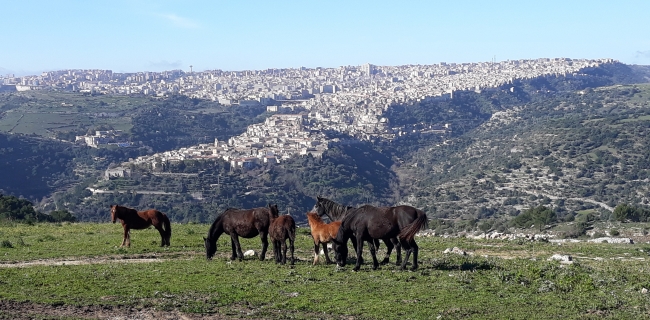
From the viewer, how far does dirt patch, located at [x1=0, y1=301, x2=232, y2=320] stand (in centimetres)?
1259

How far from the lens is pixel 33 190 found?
108438 millimetres

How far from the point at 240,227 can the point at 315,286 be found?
→ 16.1ft

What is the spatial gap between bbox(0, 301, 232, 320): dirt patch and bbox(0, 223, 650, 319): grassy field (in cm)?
8

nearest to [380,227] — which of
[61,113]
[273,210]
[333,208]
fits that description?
[333,208]

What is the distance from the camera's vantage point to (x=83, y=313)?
12.9m

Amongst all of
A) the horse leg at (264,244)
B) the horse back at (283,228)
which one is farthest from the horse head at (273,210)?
the horse back at (283,228)

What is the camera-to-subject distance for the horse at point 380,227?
1662cm

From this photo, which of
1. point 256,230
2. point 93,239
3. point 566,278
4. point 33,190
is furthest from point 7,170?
point 566,278

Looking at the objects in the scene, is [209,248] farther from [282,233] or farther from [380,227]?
[380,227]

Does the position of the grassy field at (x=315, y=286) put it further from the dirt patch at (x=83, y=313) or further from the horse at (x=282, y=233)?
the horse at (x=282, y=233)

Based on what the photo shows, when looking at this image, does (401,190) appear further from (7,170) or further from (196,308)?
(196,308)

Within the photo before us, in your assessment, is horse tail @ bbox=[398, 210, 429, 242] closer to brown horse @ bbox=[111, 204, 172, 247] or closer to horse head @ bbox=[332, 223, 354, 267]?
horse head @ bbox=[332, 223, 354, 267]

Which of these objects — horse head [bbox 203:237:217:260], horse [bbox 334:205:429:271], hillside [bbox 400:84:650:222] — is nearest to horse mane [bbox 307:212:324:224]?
horse [bbox 334:205:429:271]

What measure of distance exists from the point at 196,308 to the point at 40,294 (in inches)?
142
